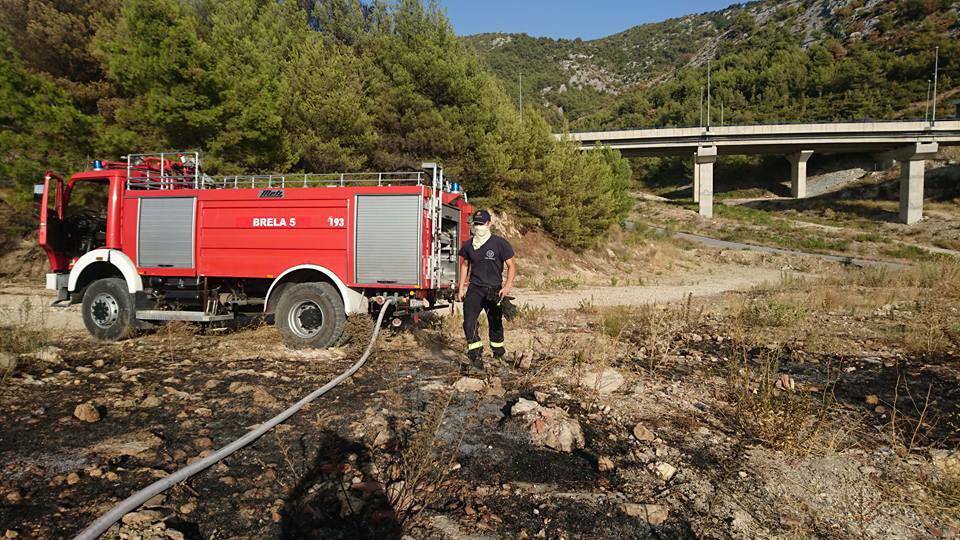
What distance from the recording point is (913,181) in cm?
4703

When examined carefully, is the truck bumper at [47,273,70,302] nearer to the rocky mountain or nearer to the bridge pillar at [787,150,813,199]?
the rocky mountain

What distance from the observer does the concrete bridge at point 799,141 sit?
47688mm

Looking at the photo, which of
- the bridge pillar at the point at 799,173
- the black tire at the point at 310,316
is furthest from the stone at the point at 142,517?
the bridge pillar at the point at 799,173

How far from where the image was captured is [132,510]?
2590 mm

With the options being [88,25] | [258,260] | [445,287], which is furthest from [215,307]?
[88,25]

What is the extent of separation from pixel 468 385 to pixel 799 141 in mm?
59840

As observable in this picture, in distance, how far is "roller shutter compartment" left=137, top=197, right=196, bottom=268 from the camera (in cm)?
713

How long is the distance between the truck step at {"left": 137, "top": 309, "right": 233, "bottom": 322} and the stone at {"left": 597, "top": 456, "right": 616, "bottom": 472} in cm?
590

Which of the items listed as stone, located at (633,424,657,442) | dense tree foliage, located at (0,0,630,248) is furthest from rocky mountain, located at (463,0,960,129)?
stone, located at (633,424,657,442)

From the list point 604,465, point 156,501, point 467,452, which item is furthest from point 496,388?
point 156,501

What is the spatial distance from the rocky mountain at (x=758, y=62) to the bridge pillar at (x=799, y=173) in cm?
1205

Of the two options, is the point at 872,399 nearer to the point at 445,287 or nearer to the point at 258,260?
the point at 445,287

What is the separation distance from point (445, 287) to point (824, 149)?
64279mm

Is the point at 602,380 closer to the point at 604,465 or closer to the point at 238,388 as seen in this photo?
the point at 604,465
